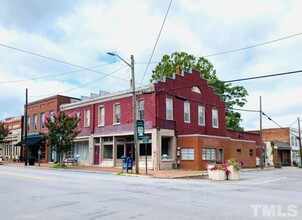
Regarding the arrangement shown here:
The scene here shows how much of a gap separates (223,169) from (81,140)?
2010 centimetres

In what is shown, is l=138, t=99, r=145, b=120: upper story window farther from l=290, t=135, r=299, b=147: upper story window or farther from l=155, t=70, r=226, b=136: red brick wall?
l=290, t=135, r=299, b=147: upper story window

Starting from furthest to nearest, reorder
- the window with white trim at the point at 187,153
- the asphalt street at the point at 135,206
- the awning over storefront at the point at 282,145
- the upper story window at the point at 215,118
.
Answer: the awning over storefront at the point at 282,145, the upper story window at the point at 215,118, the window with white trim at the point at 187,153, the asphalt street at the point at 135,206

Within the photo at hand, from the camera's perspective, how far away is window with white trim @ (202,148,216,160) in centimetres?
3015

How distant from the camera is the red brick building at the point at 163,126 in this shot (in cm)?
2945

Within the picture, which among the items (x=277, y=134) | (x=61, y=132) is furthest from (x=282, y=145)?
(x=61, y=132)

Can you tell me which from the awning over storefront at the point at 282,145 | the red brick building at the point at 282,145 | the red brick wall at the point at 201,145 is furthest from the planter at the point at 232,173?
the awning over storefront at the point at 282,145

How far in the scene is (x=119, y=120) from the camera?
32469mm

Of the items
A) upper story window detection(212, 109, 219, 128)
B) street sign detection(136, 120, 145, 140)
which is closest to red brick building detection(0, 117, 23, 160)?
upper story window detection(212, 109, 219, 128)

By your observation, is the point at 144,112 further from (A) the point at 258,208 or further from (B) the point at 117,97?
(A) the point at 258,208

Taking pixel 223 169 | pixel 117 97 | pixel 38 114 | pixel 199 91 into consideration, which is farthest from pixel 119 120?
pixel 38 114

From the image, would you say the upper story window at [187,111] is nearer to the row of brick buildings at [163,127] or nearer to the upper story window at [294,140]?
the row of brick buildings at [163,127]

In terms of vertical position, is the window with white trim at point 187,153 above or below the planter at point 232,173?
above

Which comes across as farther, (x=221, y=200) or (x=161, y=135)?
(x=161, y=135)

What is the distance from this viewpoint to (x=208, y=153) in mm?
30875
